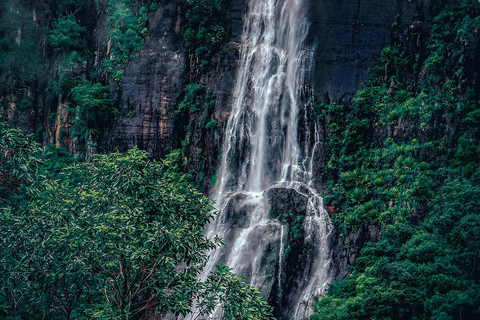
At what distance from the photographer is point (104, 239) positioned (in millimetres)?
8992

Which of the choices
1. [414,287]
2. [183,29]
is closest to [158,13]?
[183,29]

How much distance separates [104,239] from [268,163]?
11.5m

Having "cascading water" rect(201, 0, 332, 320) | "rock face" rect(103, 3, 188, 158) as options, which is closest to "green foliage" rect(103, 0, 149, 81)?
"rock face" rect(103, 3, 188, 158)

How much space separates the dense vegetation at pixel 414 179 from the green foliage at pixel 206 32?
6.51 m

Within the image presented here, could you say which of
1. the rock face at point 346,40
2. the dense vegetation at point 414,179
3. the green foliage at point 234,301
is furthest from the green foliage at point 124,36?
the green foliage at point 234,301

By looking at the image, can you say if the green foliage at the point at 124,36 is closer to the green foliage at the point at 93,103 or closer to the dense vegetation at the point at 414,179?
the green foliage at the point at 93,103

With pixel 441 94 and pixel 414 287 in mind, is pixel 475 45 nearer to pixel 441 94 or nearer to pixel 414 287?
pixel 441 94

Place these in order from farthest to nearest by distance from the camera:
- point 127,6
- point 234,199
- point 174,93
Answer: point 127,6 → point 174,93 → point 234,199

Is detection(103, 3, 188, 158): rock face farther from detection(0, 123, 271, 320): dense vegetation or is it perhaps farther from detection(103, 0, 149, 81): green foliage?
detection(0, 123, 271, 320): dense vegetation

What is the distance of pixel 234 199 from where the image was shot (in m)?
18.9

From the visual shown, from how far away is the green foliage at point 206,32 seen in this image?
22.6 m

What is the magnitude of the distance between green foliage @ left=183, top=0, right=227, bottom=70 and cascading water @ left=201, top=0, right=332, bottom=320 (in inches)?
54.3

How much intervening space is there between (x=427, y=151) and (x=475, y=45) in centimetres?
409

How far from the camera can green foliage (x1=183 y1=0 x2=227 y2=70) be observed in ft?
74.2
